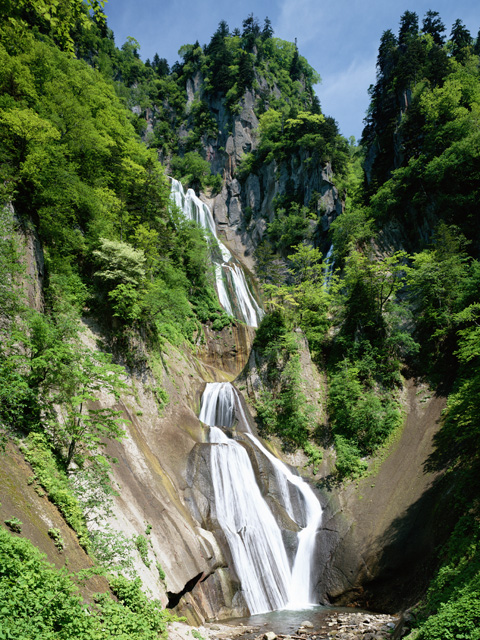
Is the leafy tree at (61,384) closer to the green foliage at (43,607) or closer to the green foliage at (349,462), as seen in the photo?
the green foliage at (43,607)

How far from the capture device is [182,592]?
10.4 metres

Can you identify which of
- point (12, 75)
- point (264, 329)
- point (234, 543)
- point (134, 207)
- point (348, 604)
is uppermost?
point (12, 75)

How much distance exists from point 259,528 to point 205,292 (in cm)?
2092

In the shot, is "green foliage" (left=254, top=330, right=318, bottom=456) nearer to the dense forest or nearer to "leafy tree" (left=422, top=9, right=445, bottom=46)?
the dense forest

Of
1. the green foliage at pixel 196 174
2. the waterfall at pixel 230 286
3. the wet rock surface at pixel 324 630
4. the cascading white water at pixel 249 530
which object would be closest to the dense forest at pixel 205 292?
the waterfall at pixel 230 286

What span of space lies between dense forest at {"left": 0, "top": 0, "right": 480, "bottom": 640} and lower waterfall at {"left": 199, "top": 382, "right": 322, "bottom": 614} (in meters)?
2.40

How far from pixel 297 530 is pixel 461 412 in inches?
344

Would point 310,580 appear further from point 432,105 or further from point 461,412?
point 432,105

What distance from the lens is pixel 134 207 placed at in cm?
2267

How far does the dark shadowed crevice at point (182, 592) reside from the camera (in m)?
9.70

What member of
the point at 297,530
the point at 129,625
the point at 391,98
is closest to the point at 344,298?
the point at 297,530

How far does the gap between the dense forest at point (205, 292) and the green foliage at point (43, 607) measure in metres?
0.03

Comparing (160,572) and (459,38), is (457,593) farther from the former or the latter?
(459,38)

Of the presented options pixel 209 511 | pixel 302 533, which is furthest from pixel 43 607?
pixel 302 533
